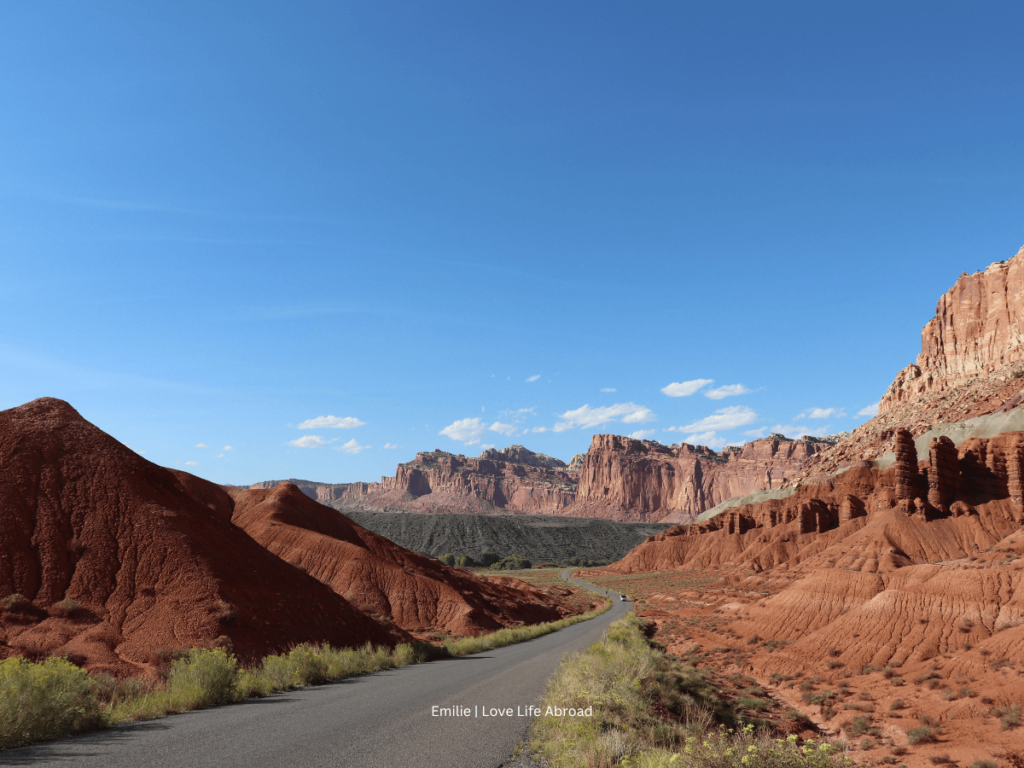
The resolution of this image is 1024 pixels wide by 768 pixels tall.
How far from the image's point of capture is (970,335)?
16575 centimetres

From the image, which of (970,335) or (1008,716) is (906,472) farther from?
(970,335)

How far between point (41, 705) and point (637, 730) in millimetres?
12843

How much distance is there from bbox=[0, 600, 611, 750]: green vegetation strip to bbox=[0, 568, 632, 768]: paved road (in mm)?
616

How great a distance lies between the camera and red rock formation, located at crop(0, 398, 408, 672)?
22703mm

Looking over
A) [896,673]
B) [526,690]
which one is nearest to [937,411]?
[896,673]

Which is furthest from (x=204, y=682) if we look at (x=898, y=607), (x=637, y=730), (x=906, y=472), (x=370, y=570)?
(x=906, y=472)

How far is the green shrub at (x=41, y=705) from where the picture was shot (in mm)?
11245

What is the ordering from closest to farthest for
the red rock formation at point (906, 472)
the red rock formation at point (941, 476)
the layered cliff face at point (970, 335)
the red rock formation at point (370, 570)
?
the red rock formation at point (370, 570) → the red rock formation at point (941, 476) → the red rock formation at point (906, 472) → the layered cliff face at point (970, 335)

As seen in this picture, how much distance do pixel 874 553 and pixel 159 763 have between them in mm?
87773

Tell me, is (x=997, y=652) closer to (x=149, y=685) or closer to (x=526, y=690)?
(x=526, y=690)

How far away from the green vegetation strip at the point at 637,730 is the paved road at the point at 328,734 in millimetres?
1114

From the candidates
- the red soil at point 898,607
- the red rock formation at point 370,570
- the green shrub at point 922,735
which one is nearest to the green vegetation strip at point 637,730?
the green shrub at point 922,735

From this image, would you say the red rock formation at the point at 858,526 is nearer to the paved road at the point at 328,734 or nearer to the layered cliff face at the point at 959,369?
the layered cliff face at the point at 959,369

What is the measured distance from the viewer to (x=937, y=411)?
13812 centimetres
